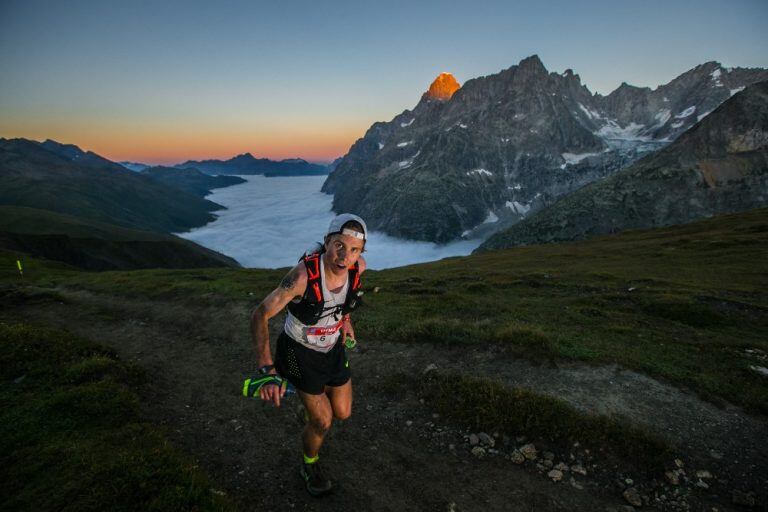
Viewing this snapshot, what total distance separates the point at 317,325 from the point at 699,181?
237436mm

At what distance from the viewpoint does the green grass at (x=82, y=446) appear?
5797 mm

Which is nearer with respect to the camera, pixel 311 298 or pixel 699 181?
pixel 311 298

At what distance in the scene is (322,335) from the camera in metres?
6.26

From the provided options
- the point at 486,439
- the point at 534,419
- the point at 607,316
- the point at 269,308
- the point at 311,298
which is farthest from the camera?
the point at 607,316

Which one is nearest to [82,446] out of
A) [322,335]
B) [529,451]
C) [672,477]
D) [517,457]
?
[322,335]

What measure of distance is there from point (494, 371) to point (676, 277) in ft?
97.6

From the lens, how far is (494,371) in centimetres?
1084

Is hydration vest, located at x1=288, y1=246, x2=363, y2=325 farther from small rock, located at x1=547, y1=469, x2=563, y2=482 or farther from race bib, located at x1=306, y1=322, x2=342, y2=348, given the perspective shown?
small rock, located at x1=547, y1=469, x2=563, y2=482

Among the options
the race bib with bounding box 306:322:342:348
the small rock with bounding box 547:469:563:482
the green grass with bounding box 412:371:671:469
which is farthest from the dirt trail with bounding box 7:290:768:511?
the race bib with bounding box 306:322:342:348

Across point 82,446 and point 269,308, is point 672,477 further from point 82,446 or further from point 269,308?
point 82,446

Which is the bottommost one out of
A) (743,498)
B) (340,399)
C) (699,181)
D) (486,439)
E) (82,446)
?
(486,439)

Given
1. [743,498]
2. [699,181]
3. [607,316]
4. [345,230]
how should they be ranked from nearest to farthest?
[345,230]
[743,498]
[607,316]
[699,181]

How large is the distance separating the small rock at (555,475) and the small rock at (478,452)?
132cm

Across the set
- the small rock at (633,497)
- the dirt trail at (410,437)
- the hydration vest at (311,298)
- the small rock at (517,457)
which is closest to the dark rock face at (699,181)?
the dirt trail at (410,437)
